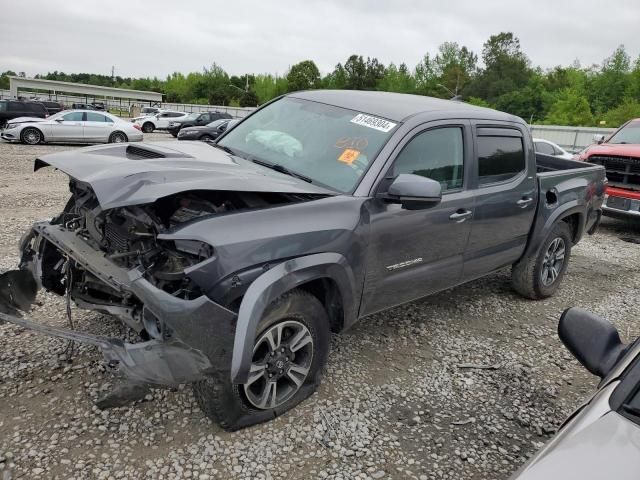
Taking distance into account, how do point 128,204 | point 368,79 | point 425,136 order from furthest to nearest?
point 368,79 < point 425,136 < point 128,204

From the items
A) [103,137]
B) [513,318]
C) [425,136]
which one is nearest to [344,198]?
[425,136]

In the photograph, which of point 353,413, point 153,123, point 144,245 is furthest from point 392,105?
point 153,123

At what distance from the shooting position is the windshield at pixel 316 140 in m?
3.41

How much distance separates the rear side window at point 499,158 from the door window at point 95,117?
18029 millimetres

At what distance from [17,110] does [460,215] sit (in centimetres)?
2370

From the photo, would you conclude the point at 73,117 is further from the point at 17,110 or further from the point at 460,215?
the point at 460,215

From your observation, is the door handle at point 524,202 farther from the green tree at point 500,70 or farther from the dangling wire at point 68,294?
the green tree at point 500,70

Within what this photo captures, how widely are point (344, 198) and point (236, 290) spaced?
96 centimetres

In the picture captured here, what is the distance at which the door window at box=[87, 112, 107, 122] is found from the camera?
19.1 meters

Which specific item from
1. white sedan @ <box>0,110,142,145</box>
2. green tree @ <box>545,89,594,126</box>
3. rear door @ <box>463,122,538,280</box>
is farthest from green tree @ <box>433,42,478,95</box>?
rear door @ <box>463,122,538,280</box>

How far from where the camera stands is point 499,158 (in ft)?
A: 14.4

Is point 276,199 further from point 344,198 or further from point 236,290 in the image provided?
point 236,290

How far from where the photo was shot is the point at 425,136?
3668mm

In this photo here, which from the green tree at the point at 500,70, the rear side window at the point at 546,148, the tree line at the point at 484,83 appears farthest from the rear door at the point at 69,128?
the green tree at the point at 500,70
